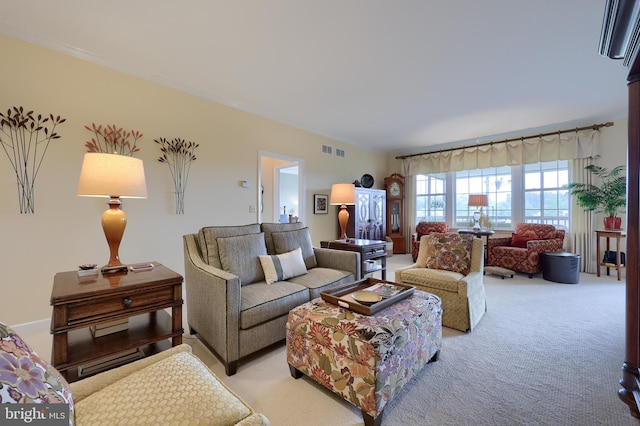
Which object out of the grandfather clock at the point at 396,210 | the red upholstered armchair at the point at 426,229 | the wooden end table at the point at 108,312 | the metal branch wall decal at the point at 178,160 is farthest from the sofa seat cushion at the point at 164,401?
the grandfather clock at the point at 396,210

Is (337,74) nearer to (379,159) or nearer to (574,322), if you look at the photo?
(574,322)

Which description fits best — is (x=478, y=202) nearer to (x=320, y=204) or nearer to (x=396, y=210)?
(x=396, y=210)

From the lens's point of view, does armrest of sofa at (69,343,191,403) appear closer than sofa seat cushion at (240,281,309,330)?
Yes

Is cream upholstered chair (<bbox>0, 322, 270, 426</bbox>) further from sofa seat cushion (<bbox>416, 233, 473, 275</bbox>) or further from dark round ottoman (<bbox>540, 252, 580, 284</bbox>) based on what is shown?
dark round ottoman (<bbox>540, 252, 580, 284</bbox>)

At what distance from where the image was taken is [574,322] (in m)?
2.56

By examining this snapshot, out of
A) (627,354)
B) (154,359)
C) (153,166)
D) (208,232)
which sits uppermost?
(153,166)

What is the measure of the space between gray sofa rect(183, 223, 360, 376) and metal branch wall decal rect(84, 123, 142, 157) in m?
1.39

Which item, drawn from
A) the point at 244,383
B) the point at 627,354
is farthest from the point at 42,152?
the point at 627,354

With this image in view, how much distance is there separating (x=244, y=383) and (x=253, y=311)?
44 centimetres

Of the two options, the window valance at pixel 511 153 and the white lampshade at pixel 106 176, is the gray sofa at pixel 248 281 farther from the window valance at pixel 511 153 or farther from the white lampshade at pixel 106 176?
the window valance at pixel 511 153

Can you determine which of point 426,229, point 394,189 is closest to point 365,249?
point 426,229

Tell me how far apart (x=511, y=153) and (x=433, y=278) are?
4.11 metres

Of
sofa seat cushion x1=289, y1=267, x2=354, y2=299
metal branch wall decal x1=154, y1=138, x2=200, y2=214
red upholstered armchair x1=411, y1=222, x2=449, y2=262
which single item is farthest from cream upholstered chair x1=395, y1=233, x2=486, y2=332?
metal branch wall decal x1=154, y1=138, x2=200, y2=214

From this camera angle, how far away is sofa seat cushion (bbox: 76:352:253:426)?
0.83m
